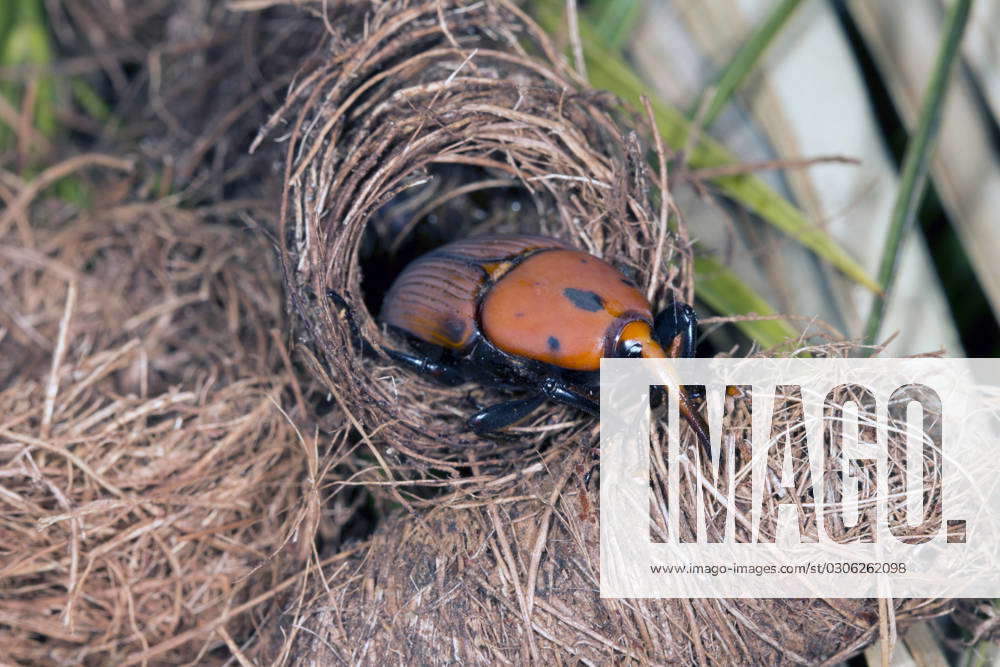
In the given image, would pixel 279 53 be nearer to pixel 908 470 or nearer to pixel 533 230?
pixel 533 230

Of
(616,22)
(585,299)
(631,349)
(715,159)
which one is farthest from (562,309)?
(616,22)

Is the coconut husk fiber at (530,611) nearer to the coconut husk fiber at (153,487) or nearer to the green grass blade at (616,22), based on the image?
the coconut husk fiber at (153,487)

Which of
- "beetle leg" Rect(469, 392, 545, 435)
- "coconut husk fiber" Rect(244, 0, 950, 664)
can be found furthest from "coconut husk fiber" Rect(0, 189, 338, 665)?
"beetle leg" Rect(469, 392, 545, 435)

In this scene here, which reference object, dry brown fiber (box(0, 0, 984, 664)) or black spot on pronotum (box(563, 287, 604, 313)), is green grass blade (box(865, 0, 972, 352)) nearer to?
dry brown fiber (box(0, 0, 984, 664))

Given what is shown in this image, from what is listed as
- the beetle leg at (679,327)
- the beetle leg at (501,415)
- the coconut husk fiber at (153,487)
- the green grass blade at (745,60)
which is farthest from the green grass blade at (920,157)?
the coconut husk fiber at (153,487)

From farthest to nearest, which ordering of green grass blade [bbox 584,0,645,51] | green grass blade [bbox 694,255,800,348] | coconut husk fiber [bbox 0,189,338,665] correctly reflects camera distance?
green grass blade [bbox 584,0,645,51]
green grass blade [bbox 694,255,800,348]
coconut husk fiber [bbox 0,189,338,665]

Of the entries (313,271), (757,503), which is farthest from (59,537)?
(757,503)
